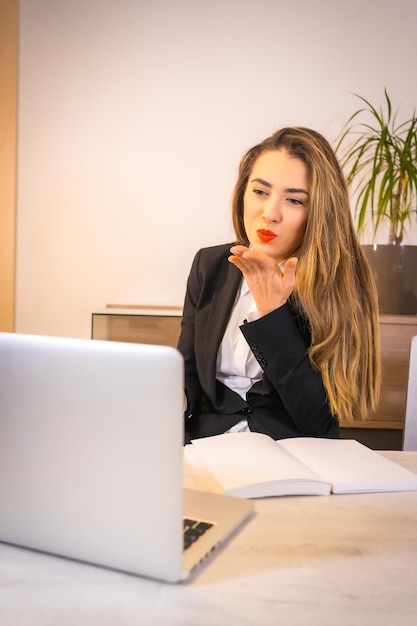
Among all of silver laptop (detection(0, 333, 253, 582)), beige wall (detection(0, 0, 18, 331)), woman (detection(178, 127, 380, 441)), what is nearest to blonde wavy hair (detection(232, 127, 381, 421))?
woman (detection(178, 127, 380, 441))

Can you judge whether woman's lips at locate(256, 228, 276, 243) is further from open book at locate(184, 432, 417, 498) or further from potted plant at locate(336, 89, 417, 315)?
potted plant at locate(336, 89, 417, 315)

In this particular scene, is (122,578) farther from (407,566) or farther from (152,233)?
(152,233)

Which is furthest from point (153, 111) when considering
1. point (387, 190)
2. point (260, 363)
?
point (260, 363)

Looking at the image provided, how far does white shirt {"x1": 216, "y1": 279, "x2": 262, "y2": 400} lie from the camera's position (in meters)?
1.49

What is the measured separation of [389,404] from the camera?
8.48 ft

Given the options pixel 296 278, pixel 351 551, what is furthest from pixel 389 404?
pixel 351 551

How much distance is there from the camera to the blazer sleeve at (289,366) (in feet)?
4.28

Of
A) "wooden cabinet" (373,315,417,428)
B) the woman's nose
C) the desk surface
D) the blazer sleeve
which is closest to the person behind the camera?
the desk surface

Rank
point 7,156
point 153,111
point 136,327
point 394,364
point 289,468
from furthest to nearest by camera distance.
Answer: point 7,156
point 153,111
point 394,364
point 136,327
point 289,468

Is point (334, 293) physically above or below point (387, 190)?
below

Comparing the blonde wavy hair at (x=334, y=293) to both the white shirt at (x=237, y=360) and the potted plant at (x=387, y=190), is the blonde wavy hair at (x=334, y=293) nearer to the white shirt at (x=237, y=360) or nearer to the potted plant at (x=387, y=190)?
the white shirt at (x=237, y=360)

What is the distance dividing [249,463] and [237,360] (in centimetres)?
59

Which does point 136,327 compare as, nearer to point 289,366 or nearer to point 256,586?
point 289,366

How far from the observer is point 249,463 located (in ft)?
3.04
